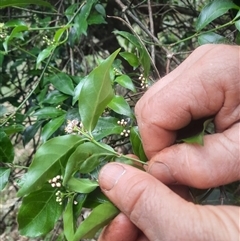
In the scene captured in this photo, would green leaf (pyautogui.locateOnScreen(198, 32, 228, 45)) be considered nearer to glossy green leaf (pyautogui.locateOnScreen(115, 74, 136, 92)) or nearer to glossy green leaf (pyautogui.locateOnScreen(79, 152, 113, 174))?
glossy green leaf (pyautogui.locateOnScreen(115, 74, 136, 92))

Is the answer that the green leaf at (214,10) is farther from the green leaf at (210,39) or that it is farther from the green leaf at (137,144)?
the green leaf at (137,144)

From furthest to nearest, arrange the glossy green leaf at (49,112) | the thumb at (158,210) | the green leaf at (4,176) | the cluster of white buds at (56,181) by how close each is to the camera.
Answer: the glossy green leaf at (49,112) < the green leaf at (4,176) < the cluster of white buds at (56,181) < the thumb at (158,210)

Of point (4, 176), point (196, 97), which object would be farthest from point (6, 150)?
point (196, 97)

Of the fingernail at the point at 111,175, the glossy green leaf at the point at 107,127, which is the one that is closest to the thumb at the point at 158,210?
the fingernail at the point at 111,175

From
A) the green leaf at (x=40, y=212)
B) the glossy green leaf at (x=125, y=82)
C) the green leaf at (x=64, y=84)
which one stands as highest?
the glossy green leaf at (x=125, y=82)

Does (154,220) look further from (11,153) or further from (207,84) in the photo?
(11,153)

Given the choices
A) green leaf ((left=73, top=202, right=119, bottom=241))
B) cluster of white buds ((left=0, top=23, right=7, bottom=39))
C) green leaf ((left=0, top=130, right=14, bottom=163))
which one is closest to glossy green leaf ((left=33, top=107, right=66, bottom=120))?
green leaf ((left=0, top=130, right=14, bottom=163))

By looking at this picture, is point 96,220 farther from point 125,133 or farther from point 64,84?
point 64,84
